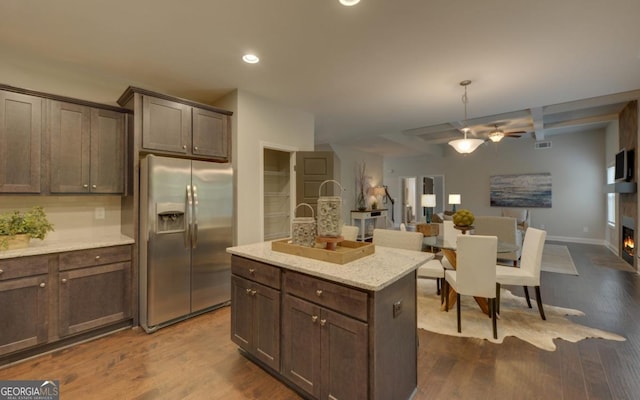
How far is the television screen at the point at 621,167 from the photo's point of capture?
16.8 feet

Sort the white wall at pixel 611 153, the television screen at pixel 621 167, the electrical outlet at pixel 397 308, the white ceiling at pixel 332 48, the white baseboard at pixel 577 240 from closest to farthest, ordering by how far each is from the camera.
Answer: the electrical outlet at pixel 397 308, the white ceiling at pixel 332 48, the television screen at pixel 621 167, the white wall at pixel 611 153, the white baseboard at pixel 577 240

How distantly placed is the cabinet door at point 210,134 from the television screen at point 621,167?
6918 millimetres

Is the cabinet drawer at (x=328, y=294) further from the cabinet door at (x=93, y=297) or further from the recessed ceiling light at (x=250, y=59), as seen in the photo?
the recessed ceiling light at (x=250, y=59)

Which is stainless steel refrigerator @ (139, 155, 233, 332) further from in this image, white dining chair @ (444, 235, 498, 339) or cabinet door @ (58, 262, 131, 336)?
white dining chair @ (444, 235, 498, 339)

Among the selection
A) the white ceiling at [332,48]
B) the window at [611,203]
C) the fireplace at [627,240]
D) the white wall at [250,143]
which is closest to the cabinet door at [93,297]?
the white wall at [250,143]

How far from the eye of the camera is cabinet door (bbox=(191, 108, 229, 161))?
130 inches

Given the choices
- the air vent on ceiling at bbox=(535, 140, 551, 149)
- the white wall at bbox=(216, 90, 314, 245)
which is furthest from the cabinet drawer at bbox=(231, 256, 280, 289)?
the air vent on ceiling at bbox=(535, 140, 551, 149)

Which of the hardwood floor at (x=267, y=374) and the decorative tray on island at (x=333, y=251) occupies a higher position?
the decorative tray on island at (x=333, y=251)

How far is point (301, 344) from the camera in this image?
177 cm

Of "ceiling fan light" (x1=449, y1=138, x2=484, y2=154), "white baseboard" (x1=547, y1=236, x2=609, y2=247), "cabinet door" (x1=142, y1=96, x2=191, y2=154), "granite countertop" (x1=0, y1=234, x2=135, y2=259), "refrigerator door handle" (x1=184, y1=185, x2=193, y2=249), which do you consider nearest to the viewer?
"granite countertop" (x1=0, y1=234, x2=135, y2=259)

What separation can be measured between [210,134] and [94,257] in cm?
174

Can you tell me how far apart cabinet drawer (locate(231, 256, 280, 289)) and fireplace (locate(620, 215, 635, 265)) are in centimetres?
652

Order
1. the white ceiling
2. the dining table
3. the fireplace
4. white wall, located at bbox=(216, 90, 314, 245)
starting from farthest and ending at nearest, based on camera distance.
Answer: the fireplace
white wall, located at bbox=(216, 90, 314, 245)
the dining table
the white ceiling

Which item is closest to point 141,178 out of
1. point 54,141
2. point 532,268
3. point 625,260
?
point 54,141
